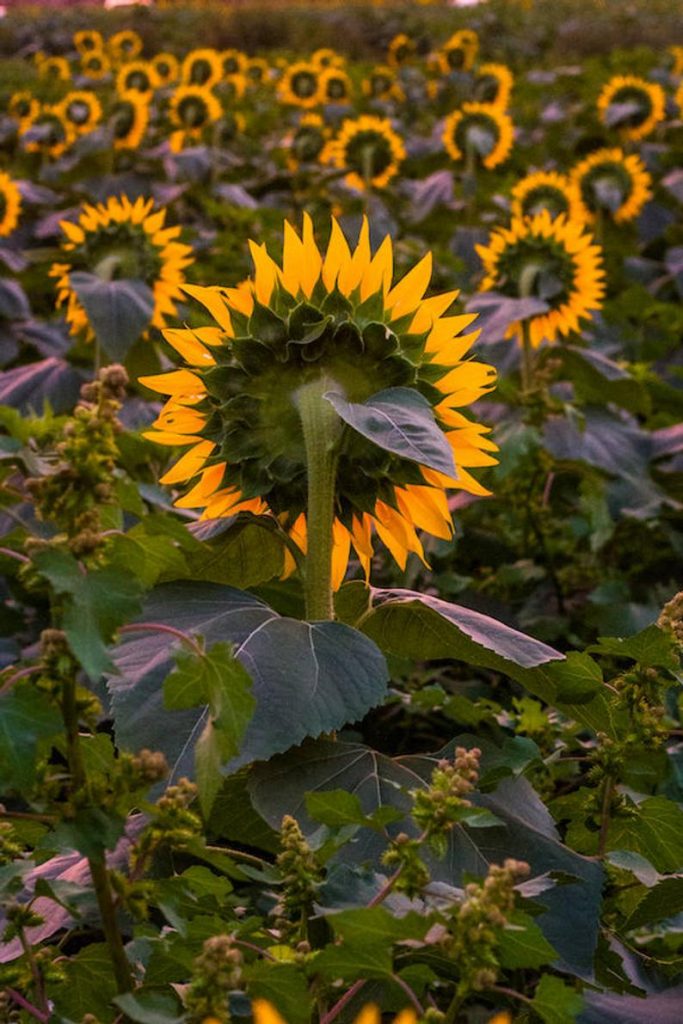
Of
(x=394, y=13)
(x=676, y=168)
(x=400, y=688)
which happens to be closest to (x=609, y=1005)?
(x=400, y=688)

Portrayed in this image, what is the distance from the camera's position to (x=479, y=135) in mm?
4547

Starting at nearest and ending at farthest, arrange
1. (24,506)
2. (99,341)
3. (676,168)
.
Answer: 1. (24,506)
2. (99,341)
3. (676,168)

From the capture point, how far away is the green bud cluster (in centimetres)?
78

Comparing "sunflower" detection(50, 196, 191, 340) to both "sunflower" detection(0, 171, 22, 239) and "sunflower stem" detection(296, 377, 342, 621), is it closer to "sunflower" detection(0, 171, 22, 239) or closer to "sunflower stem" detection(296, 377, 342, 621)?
"sunflower" detection(0, 171, 22, 239)

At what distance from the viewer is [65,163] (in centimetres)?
509

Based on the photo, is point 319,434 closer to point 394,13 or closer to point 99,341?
point 99,341

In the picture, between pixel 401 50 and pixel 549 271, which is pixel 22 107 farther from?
pixel 549 271

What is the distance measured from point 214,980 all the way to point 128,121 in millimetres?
4263

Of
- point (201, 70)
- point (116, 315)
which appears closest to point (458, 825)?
point (116, 315)

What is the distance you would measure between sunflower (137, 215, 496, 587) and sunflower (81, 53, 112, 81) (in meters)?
6.62

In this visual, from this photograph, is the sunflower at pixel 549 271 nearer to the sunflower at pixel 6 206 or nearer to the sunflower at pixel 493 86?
the sunflower at pixel 6 206

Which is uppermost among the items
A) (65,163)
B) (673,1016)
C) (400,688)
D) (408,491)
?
(65,163)

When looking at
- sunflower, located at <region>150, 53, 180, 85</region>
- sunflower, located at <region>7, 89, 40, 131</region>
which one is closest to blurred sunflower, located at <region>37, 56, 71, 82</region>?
sunflower, located at <region>150, 53, 180, 85</region>

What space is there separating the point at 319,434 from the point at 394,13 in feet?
34.9
